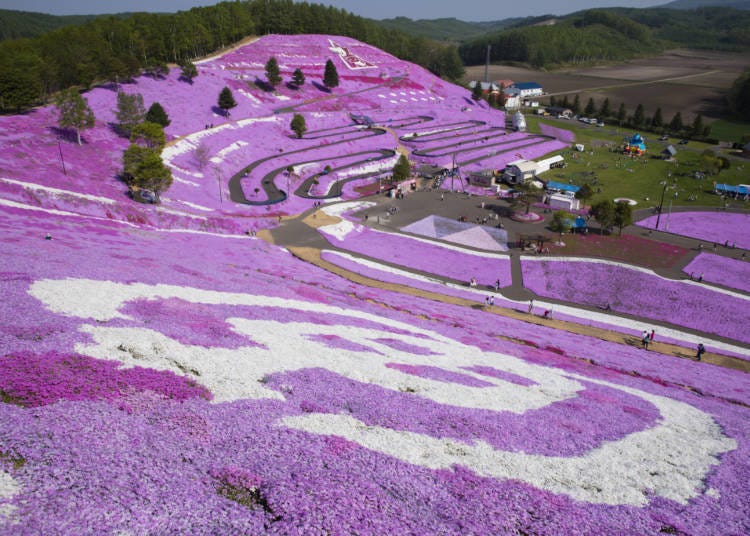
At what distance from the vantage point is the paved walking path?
48.0 metres

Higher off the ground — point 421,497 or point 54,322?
point 54,322

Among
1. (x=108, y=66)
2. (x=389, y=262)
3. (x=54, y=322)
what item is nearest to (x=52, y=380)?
(x=54, y=322)

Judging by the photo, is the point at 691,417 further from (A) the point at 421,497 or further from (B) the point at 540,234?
(B) the point at 540,234

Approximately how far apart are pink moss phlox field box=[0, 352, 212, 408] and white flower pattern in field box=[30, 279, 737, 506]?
2.79ft

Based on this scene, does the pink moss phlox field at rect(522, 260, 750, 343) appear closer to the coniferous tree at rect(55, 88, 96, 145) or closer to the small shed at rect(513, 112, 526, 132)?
the coniferous tree at rect(55, 88, 96, 145)

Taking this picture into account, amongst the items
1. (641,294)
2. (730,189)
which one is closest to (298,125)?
Result: (641,294)

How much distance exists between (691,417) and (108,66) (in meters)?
126

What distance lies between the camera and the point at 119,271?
109 feet

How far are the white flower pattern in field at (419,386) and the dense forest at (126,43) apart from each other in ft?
288

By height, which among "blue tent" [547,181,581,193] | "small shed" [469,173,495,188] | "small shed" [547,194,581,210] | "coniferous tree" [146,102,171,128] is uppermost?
"coniferous tree" [146,102,171,128]

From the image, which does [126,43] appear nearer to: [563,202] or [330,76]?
[330,76]

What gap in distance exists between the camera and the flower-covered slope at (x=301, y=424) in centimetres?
1477

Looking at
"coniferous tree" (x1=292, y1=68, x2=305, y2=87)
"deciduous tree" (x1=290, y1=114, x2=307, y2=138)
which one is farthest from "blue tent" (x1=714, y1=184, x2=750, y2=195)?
"coniferous tree" (x1=292, y1=68, x2=305, y2=87)

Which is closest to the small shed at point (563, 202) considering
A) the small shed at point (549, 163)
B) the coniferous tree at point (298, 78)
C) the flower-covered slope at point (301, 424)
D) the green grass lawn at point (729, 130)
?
the small shed at point (549, 163)
